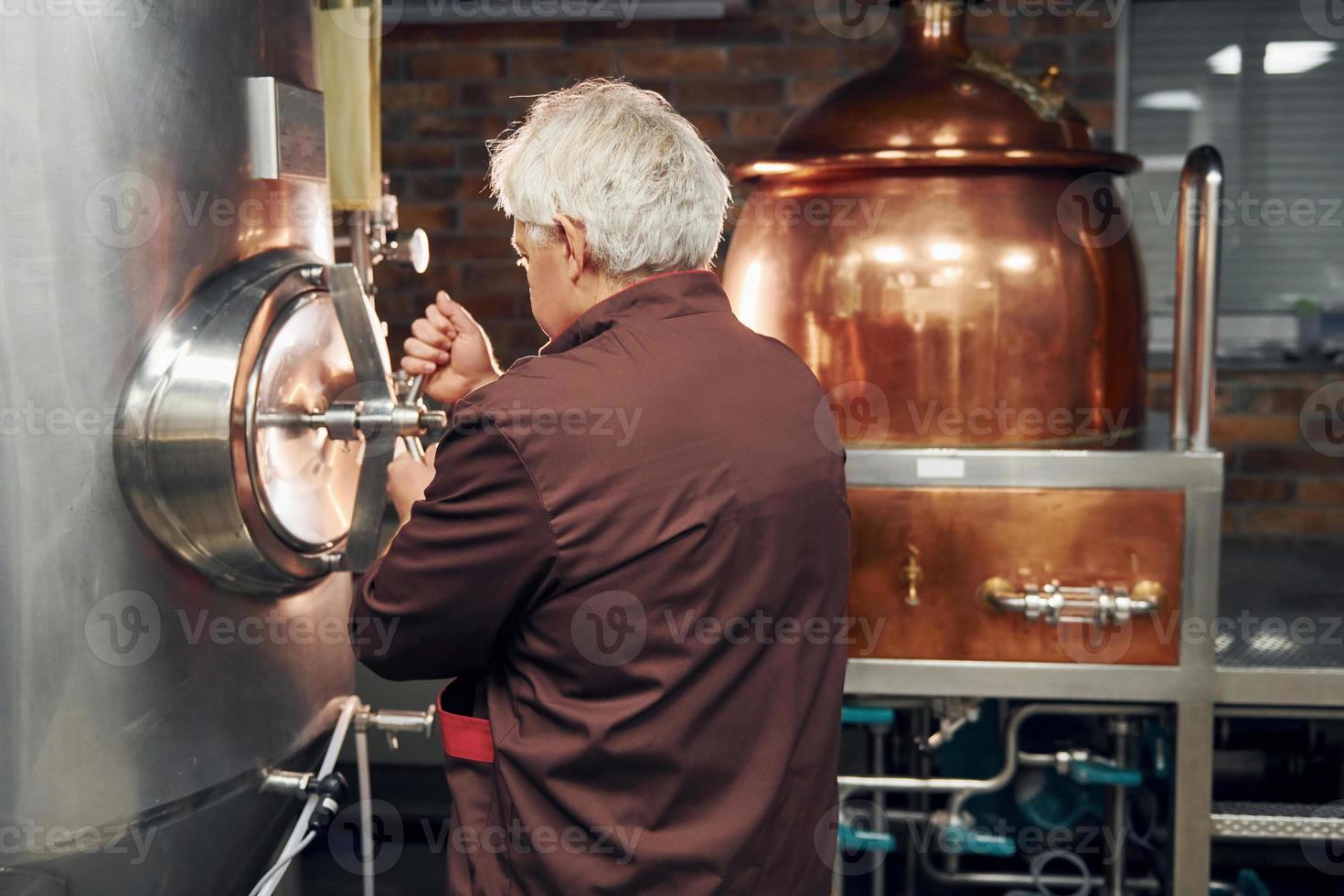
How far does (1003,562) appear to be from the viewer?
171cm

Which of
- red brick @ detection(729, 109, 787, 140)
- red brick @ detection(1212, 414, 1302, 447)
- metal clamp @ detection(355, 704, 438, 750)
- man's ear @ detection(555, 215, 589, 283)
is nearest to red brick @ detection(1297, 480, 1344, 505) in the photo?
red brick @ detection(1212, 414, 1302, 447)

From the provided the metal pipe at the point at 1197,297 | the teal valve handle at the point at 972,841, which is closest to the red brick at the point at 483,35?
the metal pipe at the point at 1197,297

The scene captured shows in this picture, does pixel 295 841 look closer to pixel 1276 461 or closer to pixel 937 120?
pixel 937 120

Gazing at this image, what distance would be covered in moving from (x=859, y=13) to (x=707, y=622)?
2.25 m

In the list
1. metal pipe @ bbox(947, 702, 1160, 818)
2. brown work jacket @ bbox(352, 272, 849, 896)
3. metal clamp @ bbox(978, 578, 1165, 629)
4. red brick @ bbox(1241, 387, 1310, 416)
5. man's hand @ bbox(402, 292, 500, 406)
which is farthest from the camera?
red brick @ bbox(1241, 387, 1310, 416)

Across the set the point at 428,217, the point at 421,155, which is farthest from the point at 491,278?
the point at 421,155

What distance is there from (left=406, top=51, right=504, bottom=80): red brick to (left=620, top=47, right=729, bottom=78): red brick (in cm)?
33

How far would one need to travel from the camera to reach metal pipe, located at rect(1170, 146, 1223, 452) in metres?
1.71

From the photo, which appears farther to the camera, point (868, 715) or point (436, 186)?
point (436, 186)

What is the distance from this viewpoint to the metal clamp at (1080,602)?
1673 millimetres

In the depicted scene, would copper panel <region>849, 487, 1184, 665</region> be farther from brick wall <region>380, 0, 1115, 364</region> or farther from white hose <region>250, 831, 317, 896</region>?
brick wall <region>380, 0, 1115, 364</region>

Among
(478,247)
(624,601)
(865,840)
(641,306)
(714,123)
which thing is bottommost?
(865,840)

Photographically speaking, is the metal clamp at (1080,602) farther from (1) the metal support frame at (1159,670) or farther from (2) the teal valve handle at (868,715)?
(2) the teal valve handle at (868,715)

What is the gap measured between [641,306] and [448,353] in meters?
0.41
